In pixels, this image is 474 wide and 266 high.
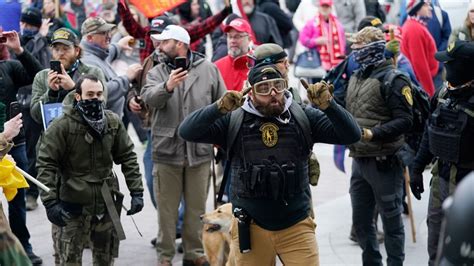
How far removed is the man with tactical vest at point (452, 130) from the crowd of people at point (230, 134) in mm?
10

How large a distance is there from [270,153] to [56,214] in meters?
1.65

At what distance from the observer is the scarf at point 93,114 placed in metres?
7.11

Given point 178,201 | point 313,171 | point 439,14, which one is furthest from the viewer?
point 439,14

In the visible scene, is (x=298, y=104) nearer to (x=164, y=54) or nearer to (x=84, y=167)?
(x=84, y=167)

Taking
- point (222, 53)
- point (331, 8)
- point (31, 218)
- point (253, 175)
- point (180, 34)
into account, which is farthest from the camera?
point (331, 8)

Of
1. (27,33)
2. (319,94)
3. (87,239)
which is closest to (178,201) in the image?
(87,239)

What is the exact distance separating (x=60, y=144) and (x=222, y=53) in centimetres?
442

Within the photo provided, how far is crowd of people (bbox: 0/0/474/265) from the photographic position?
6324 millimetres

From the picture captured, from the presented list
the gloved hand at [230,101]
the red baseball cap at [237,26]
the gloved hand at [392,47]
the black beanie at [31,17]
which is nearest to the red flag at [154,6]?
the red baseball cap at [237,26]

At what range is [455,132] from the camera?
7.09m

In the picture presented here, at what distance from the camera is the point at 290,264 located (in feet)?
20.9

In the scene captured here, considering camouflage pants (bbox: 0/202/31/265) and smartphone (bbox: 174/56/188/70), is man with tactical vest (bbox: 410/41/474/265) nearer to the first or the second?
smartphone (bbox: 174/56/188/70)

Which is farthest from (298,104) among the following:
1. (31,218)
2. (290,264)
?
(31,218)

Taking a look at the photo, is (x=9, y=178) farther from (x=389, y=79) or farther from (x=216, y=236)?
(x=389, y=79)
